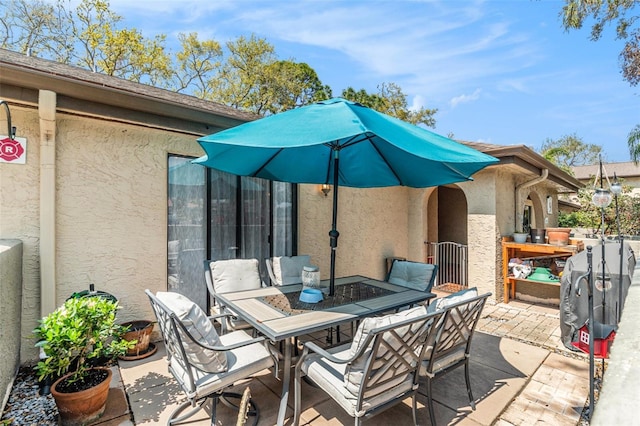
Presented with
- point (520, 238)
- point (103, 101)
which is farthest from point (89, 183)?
point (520, 238)

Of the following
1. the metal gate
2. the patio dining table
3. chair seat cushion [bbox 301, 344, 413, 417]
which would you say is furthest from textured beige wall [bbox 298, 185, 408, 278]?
chair seat cushion [bbox 301, 344, 413, 417]

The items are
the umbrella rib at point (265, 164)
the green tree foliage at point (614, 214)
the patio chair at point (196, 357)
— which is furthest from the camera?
the green tree foliage at point (614, 214)

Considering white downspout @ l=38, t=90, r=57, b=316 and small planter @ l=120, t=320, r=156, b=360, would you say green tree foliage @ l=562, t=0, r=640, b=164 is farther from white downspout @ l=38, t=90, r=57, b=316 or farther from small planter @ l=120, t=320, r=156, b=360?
small planter @ l=120, t=320, r=156, b=360

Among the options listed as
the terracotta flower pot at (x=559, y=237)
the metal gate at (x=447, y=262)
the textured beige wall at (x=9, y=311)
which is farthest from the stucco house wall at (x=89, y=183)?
the terracotta flower pot at (x=559, y=237)

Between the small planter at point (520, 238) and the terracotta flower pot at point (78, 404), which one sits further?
the small planter at point (520, 238)

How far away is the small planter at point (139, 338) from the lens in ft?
13.2

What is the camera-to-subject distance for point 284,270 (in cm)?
486

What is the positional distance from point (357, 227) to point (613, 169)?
27.4m

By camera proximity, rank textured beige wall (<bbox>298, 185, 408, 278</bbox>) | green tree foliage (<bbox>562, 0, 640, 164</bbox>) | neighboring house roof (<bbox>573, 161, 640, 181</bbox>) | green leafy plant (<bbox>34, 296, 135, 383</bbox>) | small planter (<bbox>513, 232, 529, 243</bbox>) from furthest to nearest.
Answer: neighboring house roof (<bbox>573, 161, 640, 181</bbox>) < green tree foliage (<bbox>562, 0, 640, 164</bbox>) < small planter (<bbox>513, 232, 529, 243</bbox>) < textured beige wall (<bbox>298, 185, 408, 278</bbox>) < green leafy plant (<bbox>34, 296, 135, 383</bbox>)

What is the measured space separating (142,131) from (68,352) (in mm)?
2912

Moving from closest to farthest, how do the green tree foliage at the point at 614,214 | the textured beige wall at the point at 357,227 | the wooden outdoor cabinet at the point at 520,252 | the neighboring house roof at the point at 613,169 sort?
the textured beige wall at the point at 357,227, the wooden outdoor cabinet at the point at 520,252, the green tree foliage at the point at 614,214, the neighboring house roof at the point at 613,169

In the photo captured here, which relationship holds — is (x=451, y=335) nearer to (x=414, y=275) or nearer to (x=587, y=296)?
(x=414, y=275)

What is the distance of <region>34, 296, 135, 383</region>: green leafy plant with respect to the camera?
2611 millimetres

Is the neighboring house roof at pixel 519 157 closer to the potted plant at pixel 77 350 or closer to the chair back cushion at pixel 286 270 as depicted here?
the chair back cushion at pixel 286 270
